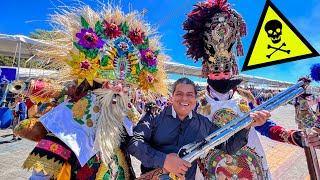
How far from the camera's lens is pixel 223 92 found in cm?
232

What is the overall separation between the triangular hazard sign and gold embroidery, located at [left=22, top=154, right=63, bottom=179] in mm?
1766

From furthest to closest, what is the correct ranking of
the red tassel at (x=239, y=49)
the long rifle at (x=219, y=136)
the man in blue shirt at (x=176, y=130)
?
the red tassel at (x=239, y=49)
the man in blue shirt at (x=176, y=130)
the long rifle at (x=219, y=136)

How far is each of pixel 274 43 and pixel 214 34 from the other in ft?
1.76

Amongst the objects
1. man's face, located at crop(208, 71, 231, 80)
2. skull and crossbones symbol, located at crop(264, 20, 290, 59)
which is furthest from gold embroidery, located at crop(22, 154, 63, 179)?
skull and crossbones symbol, located at crop(264, 20, 290, 59)

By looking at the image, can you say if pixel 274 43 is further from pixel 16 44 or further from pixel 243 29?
pixel 16 44

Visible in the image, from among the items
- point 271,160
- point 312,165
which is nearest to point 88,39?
point 312,165

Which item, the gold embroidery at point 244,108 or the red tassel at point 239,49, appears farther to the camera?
the red tassel at point 239,49

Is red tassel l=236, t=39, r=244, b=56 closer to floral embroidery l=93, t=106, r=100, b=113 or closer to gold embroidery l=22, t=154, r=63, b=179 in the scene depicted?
floral embroidery l=93, t=106, r=100, b=113

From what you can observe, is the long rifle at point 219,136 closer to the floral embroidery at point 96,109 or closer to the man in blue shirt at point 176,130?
the man in blue shirt at point 176,130

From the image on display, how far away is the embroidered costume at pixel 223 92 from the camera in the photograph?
2.12 meters

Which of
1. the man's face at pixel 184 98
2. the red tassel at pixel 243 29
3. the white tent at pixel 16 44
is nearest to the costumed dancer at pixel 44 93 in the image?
the man's face at pixel 184 98

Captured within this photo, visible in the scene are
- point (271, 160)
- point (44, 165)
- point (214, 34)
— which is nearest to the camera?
point (44, 165)

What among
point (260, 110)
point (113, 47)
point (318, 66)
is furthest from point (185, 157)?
point (318, 66)

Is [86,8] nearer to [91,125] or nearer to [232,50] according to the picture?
[91,125]
